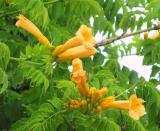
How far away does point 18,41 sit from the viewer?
501 centimetres

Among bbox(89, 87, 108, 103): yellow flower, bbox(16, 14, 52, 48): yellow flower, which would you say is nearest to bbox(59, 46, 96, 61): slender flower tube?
bbox(16, 14, 52, 48): yellow flower

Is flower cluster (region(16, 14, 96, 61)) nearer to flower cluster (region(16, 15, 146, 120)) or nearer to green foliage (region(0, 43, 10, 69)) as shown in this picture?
flower cluster (region(16, 15, 146, 120))

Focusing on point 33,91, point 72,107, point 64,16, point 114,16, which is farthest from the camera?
point 114,16

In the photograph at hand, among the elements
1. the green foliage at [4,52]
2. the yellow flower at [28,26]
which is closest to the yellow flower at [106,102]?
the yellow flower at [28,26]

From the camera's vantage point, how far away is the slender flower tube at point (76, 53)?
4.17 m

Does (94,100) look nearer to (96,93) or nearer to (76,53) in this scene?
(96,93)

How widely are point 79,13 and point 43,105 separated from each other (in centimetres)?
109

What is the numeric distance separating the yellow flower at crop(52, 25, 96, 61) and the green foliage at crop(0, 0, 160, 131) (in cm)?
9

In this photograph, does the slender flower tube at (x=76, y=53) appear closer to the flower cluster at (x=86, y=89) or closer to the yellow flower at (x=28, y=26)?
the flower cluster at (x=86, y=89)

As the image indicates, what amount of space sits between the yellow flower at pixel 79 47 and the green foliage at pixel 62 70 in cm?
9

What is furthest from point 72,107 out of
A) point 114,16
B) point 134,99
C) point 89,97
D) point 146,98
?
point 114,16

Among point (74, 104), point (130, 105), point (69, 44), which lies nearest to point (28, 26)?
point (69, 44)

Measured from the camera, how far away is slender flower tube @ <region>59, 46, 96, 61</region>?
4168 mm

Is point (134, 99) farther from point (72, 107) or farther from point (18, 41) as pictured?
point (18, 41)
